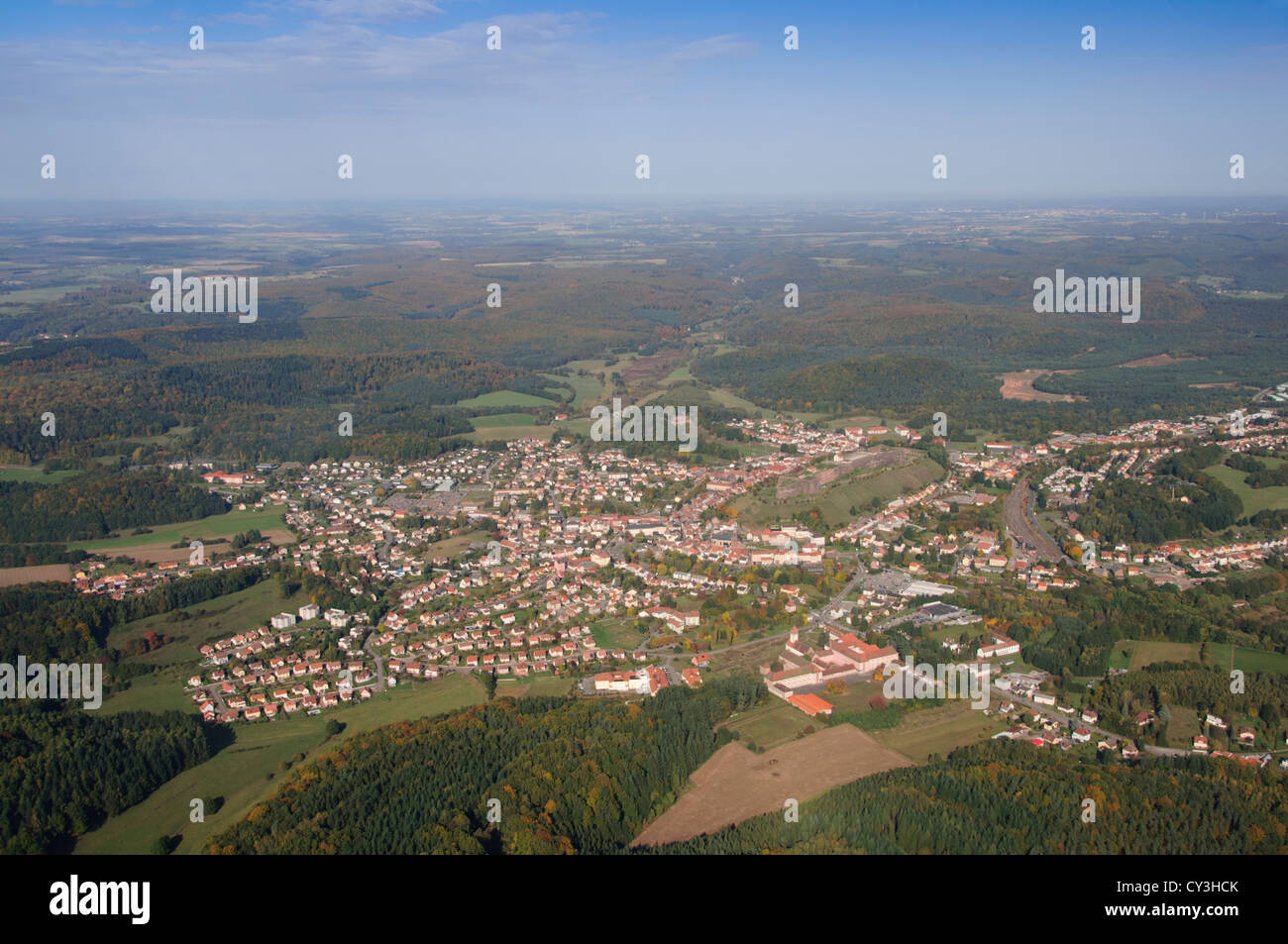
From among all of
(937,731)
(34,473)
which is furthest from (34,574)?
(937,731)

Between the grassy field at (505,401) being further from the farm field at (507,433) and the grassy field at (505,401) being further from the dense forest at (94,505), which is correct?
the dense forest at (94,505)

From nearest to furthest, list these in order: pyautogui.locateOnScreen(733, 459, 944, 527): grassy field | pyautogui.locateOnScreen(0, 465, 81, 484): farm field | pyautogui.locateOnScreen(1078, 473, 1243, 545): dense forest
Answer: pyautogui.locateOnScreen(1078, 473, 1243, 545): dense forest < pyautogui.locateOnScreen(733, 459, 944, 527): grassy field < pyautogui.locateOnScreen(0, 465, 81, 484): farm field

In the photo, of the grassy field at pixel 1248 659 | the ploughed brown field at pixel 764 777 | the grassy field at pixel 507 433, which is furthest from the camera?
the grassy field at pixel 507 433

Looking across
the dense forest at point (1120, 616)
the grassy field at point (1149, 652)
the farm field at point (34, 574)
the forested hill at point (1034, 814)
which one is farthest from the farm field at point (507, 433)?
the forested hill at point (1034, 814)

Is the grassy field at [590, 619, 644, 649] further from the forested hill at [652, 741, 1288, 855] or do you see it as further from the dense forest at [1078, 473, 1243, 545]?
the dense forest at [1078, 473, 1243, 545]

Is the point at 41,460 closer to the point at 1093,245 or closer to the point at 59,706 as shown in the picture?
the point at 59,706

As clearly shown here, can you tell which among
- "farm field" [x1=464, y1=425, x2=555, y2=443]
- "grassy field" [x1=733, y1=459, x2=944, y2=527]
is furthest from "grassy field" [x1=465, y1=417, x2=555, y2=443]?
"grassy field" [x1=733, y1=459, x2=944, y2=527]

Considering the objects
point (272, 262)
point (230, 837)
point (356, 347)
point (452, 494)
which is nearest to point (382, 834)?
point (230, 837)
